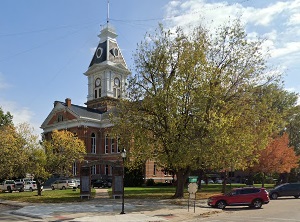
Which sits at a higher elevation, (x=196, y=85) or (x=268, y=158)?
(x=196, y=85)

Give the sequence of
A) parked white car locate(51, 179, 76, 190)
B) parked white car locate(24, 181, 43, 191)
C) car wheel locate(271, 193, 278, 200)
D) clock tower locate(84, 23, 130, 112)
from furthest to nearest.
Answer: clock tower locate(84, 23, 130, 112) → parked white car locate(51, 179, 76, 190) → parked white car locate(24, 181, 43, 191) → car wheel locate(271, 193, 278, 200)

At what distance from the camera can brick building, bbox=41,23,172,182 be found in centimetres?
7025

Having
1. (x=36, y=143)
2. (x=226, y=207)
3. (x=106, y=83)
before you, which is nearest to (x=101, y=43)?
(x=106, y=83)

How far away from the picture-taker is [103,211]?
24.0 m

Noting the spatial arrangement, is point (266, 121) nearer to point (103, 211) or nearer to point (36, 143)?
point (103, 211)

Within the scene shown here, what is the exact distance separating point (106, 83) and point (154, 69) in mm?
48654

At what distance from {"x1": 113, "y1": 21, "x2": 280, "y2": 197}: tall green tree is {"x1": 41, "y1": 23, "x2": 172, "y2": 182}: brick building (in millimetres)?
30134

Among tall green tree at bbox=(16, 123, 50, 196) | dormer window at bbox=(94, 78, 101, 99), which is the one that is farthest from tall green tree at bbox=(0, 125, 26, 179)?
dormer window at bbox=(94, 78, 101, 99)

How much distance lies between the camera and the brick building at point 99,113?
2766 inches

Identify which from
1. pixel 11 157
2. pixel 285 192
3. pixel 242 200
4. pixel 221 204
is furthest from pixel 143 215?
pixel 11 157

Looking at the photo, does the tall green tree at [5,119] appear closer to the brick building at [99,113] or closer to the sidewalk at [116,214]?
the brick building at [99,113]

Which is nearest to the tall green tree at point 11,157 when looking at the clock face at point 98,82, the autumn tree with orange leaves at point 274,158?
the autumn tree with orange leaves at point 274,158

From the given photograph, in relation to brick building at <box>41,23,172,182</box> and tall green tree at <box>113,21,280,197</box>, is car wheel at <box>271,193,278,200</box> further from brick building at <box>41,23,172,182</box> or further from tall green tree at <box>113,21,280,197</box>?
brick building at <box>41,23,172,182</box>

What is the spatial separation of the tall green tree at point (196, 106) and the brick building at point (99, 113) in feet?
98.9
